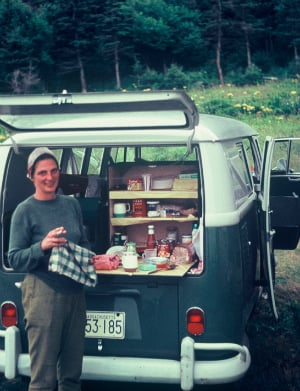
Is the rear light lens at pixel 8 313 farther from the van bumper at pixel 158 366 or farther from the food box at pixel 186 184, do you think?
the food box at pixel 186 184

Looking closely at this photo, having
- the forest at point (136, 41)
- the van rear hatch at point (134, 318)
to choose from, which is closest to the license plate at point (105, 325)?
the van rear hatch at point (134, 318)

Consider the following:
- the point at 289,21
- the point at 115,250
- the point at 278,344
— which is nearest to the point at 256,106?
the point at 278,344

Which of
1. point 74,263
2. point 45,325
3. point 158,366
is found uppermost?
point 74,263

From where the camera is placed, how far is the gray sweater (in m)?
3.57

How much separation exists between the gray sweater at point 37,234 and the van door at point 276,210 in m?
1.62

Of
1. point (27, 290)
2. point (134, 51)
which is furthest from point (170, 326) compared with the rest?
point (134, 51)

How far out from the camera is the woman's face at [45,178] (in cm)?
369

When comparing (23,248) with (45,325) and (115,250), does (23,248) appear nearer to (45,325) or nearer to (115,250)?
(45,325)

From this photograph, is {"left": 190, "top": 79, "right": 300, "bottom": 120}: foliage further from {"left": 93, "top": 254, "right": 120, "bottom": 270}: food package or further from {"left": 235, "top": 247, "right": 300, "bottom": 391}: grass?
{"left": 93, "top": 254, "right": 120, "bottom": 270}: food package

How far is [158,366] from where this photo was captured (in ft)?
12.7

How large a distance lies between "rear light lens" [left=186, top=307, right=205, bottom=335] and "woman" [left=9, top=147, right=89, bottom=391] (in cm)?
67

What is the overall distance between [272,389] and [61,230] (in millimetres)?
2153

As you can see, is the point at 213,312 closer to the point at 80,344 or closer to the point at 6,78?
the point at 80,344

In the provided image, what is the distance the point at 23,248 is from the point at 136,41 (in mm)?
45696
